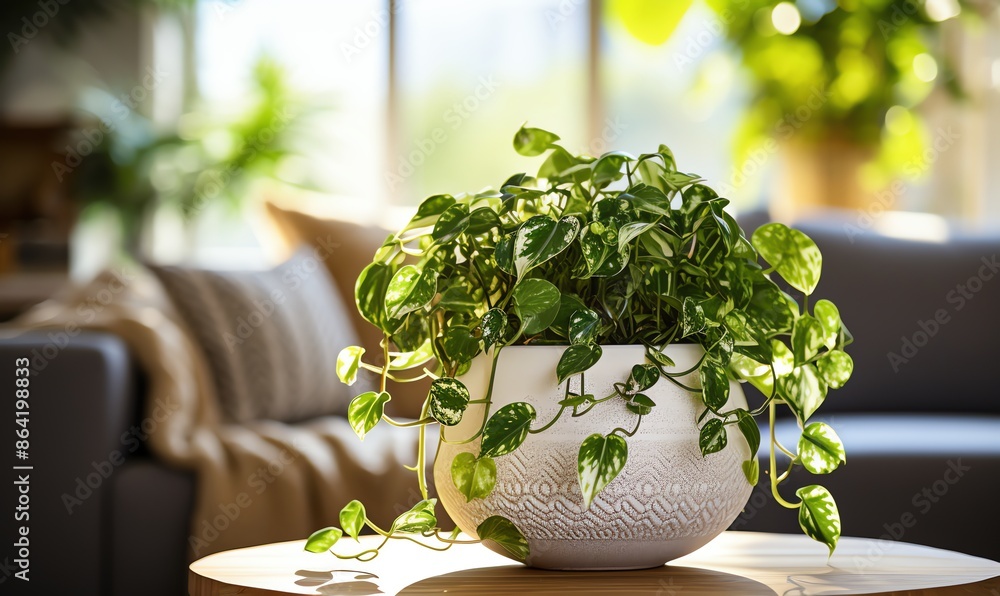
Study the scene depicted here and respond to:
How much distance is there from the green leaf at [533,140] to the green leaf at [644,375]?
0.21m

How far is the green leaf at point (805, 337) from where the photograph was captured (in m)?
0.76

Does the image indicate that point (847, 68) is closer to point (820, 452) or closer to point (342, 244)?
point (342, 244)

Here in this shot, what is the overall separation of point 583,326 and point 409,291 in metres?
0.14

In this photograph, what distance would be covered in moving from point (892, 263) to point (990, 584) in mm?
1600

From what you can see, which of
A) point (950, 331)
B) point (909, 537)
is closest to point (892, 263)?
point (950, 331)

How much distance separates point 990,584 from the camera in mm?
707

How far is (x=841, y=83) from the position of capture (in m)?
3.14

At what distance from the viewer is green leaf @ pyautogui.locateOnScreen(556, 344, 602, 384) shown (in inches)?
26.9

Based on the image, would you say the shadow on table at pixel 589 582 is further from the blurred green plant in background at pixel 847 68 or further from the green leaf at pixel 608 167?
the blurred green plant in background at pixel 847 68

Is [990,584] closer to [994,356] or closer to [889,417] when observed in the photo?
[889,417]

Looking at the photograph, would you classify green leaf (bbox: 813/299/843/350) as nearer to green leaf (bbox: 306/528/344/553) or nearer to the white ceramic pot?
the white ceramic pot

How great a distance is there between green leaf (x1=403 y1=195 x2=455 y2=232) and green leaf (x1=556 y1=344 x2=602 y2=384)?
0.17 m

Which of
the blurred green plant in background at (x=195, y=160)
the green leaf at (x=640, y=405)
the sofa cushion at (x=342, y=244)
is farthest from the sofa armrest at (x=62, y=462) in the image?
the blurred green plant in background at (x=195, y=160)

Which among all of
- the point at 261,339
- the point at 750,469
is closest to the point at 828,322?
the point at 750,469
